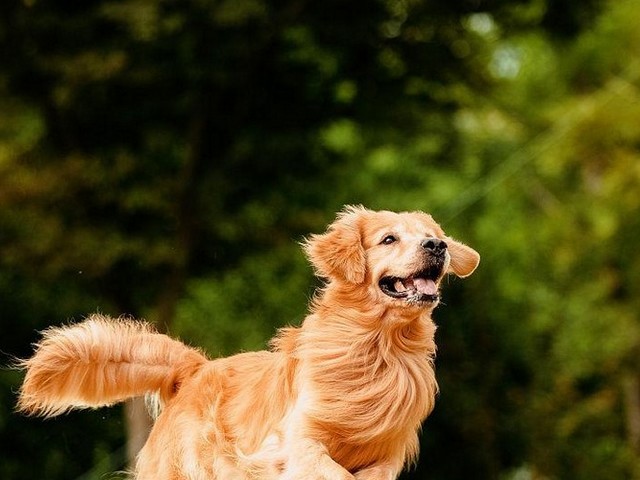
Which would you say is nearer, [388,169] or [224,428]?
[224,428]

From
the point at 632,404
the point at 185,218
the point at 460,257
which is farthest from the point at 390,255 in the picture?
the point at 632,404

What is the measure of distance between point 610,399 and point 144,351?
13.4 metres

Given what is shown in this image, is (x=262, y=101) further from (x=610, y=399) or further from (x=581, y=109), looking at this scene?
(x=581, y=109)

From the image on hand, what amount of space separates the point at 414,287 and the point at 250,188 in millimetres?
7975

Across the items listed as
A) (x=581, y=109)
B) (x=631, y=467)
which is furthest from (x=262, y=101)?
(x=581, y=109)

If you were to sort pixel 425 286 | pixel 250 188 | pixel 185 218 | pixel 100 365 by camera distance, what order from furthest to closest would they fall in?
pixel 250 188 < pixel 185 218 < pixel 100 365 < pixel 425 286

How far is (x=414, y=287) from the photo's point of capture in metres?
5.68

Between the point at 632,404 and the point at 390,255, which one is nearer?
the point at 390,255

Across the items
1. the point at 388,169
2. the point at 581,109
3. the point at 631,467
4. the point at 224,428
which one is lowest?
the point at 224,428

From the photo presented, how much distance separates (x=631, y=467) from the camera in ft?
55.2

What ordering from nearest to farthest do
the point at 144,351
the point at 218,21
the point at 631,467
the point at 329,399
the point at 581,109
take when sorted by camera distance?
the point at 329,399 → the point at 144,351 → the point at 218,21 → the point at 631,467 → the point at 581,109

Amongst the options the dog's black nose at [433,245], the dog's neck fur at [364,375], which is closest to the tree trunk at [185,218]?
the dog's neck fur at [364,375]

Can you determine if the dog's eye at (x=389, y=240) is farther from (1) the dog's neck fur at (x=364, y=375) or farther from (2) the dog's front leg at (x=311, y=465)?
(2) the dog's front leg at (x=311, y=465)

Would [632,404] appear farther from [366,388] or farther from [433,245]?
[433,245]
